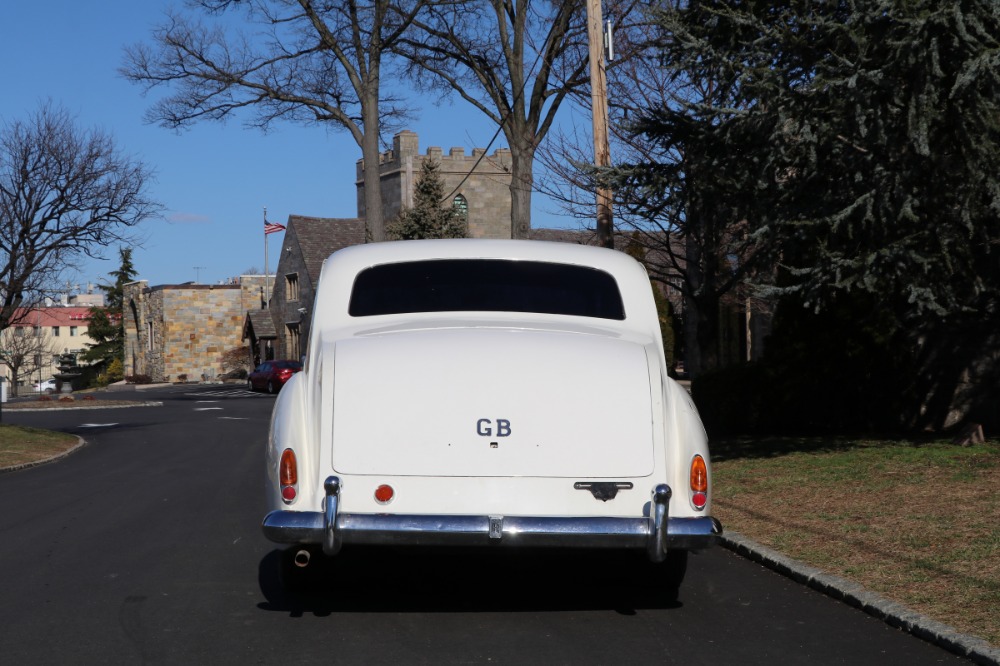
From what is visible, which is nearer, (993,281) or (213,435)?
(993,281)

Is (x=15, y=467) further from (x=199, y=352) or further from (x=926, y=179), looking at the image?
(x=199, y=352)

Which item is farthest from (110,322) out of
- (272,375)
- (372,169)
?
(372,169)

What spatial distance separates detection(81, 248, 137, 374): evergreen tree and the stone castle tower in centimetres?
3566

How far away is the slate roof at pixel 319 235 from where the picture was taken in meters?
60.3

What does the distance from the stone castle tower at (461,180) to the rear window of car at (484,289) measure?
59308 millimetres

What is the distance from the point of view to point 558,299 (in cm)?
747

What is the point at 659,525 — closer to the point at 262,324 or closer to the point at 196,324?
the point at 262,324

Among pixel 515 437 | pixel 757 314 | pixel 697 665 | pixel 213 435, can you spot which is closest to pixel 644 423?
pixel 515 437

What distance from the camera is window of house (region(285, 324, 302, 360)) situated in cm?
6156

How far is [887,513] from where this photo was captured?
9.41 meters

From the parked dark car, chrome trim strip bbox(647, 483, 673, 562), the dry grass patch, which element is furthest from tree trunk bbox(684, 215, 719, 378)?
the parked dark car

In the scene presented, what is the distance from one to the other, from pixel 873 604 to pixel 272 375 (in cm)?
4335

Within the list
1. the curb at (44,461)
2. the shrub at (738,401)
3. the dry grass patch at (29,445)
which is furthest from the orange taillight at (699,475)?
the dry grass patch at (29,445)

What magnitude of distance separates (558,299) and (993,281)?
6766 mm
